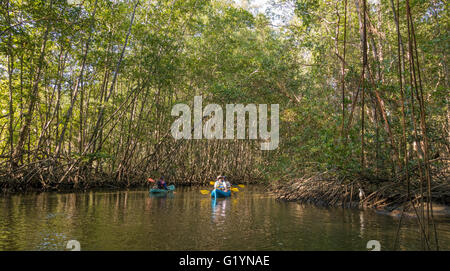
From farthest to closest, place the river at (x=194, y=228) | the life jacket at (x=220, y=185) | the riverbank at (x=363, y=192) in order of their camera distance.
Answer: the life jacket at (x=220, y=185), the riverbank at (x=363, y=192), the river at (x=194, y=228)

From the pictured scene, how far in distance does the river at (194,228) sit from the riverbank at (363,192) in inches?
21.3

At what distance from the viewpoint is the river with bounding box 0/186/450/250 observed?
5121 millimetres

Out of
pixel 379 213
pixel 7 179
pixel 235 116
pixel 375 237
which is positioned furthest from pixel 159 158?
pixel 375 237

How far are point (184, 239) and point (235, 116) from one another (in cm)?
1377

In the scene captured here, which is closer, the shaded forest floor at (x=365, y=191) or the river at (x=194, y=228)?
the river at (x=194, y=228)

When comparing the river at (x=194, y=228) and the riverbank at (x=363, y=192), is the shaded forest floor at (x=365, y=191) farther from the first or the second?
the river at (x=194, y=228)

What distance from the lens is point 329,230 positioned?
622 centimetres

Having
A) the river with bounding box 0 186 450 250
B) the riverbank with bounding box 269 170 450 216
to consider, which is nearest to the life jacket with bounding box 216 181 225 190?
the riverbank with bounding box 269 170 450 216

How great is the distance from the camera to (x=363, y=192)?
885 centimetres

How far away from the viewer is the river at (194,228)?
5.12m

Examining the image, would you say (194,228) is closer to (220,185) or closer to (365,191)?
(365,191)

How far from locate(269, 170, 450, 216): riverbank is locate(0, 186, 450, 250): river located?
54cm

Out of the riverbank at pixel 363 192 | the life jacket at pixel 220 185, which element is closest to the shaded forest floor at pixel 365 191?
the riverbank at pixel 363 192
